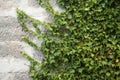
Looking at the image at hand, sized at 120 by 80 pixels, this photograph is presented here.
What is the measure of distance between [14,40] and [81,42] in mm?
793

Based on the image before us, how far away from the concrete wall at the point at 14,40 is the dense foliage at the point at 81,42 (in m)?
0.08

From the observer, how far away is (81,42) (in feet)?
9.58

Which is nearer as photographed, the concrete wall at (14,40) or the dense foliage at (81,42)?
the dense foliage at (81,42)

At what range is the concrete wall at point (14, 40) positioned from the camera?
3.05 m

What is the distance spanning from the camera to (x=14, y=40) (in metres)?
3.07

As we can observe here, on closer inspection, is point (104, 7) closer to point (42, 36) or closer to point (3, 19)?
point (42, 36)

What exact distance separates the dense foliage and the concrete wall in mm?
83

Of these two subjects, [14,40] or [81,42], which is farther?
[14,40]

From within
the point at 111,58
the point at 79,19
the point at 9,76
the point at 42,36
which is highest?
the point at 79,19

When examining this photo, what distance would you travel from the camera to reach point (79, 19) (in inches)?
114

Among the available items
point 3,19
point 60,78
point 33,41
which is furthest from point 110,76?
point 3,19

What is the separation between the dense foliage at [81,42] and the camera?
2854mm

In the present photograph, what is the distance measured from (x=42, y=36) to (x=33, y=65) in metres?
0.36

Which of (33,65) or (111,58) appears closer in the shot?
(111,58)
